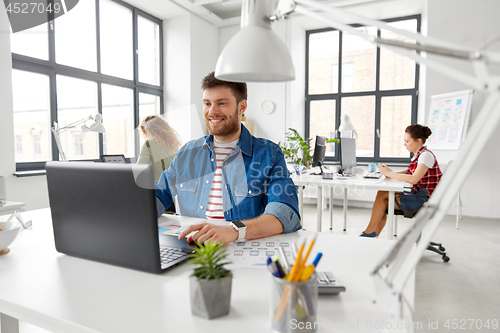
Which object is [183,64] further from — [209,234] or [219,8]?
[209,234]

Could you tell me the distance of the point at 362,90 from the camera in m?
5.89

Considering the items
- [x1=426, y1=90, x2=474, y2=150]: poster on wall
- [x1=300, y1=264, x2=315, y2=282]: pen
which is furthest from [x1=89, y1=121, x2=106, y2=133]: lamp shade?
[x1=426, y1=90, x2=474, y2=150]: poster on wall

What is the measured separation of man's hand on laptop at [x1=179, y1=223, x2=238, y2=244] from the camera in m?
0.98

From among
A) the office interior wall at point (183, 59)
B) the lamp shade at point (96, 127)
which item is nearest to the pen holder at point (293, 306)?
the lamp shade at point (96, 127)

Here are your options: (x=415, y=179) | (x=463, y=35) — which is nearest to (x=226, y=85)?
(x=415, y=179)

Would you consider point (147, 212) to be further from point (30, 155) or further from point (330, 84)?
point (330, 84)

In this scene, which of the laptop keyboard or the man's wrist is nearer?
the laptop keyboard

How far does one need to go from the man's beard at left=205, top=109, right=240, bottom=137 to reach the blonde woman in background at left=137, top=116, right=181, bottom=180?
0.20 m

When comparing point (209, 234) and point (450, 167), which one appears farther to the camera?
point (209, 234)

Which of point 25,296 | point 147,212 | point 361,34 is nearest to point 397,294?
point 361,34

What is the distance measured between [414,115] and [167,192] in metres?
5.20

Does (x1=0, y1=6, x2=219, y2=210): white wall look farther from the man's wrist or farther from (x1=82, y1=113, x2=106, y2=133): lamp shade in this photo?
the man's wrist

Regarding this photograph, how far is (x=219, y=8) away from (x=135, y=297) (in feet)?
20.3

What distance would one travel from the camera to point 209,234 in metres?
0.99
